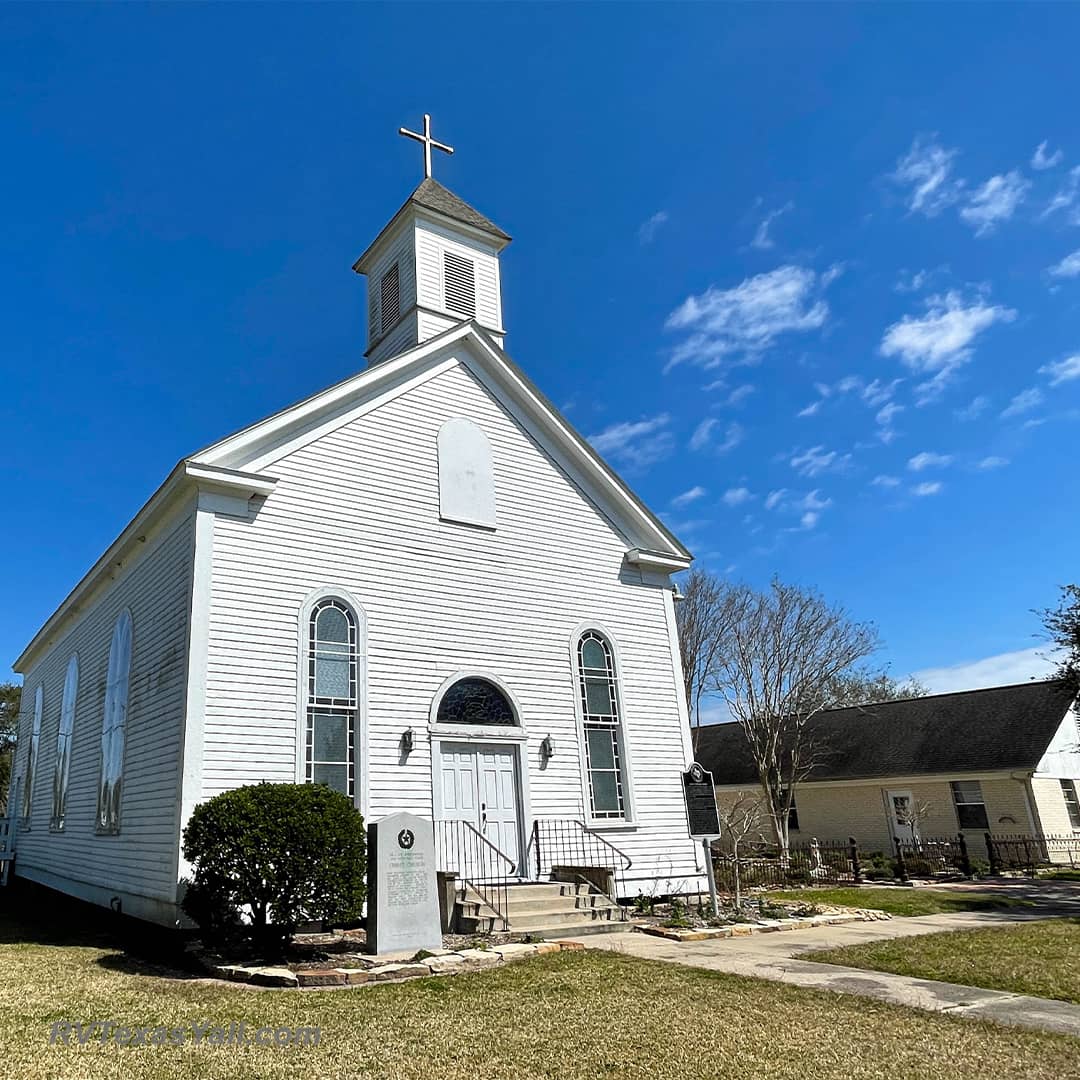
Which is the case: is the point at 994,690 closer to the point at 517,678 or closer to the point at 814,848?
the point at 814,848

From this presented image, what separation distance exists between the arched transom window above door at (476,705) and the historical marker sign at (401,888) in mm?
3656

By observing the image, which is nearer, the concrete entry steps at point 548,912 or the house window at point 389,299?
the concrete entry steps at point 548,912

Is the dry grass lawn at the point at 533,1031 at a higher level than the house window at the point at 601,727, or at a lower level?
lower

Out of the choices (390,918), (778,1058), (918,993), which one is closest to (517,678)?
(390,918)

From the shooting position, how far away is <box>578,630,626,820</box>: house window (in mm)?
15797

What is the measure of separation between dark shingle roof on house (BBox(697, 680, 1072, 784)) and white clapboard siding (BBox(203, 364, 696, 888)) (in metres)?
15.7

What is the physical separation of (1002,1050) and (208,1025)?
6101mm

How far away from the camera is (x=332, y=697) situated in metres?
13.1

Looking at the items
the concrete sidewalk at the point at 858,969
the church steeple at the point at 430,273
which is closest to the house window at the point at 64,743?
the church steeple at the point at 430,273

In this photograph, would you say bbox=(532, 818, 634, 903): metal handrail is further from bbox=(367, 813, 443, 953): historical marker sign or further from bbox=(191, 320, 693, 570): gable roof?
bbox=(191, 320, 693, 570): gable roof

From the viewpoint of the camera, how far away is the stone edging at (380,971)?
8.75 meters

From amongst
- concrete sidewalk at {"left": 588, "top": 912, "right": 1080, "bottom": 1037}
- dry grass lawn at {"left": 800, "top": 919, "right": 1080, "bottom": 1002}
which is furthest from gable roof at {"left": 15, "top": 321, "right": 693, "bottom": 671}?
dry grass lawn at {"left": 800, "top": 919, "right": 1080, "bottom": 1002}

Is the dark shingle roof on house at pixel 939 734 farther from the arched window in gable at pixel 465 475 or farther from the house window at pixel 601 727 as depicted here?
the arched window in gable at pixel 465 475

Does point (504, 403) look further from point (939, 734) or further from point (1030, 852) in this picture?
point (939, 734)
